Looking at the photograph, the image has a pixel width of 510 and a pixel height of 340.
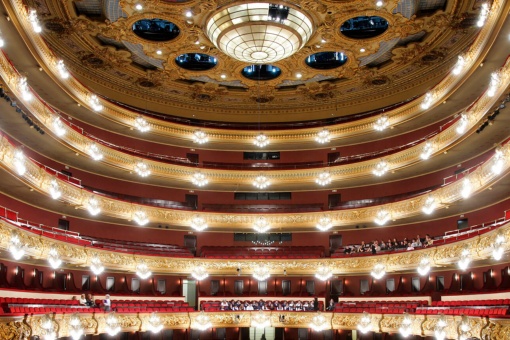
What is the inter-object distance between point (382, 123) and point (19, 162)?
53.3 ft

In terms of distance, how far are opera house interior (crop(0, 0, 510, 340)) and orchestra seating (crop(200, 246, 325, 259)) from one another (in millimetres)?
159

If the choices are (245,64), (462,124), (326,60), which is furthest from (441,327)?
(245,64)

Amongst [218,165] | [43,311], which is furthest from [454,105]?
[43,311]

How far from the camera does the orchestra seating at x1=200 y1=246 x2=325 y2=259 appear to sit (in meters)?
24.0

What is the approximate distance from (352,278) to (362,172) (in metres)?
5.30

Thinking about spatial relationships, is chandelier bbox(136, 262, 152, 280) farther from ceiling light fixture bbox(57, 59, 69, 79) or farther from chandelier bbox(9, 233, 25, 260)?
ceiling light fixture bbox(57, 59, 69, 79)

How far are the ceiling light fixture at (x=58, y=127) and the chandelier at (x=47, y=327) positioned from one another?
7134 mm

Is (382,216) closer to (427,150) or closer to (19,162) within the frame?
(427,150)

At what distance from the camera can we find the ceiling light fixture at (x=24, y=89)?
14678 mm

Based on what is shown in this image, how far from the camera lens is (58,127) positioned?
59.0 feet

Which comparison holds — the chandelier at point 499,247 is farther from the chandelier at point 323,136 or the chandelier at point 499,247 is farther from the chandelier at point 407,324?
the chandelier at point 323,136

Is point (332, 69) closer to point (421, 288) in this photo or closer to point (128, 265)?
point (421, 288)

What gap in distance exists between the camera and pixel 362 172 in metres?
24.3

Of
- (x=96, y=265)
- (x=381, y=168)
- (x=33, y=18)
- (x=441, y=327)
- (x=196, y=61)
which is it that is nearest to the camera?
(x=33, y=18)
